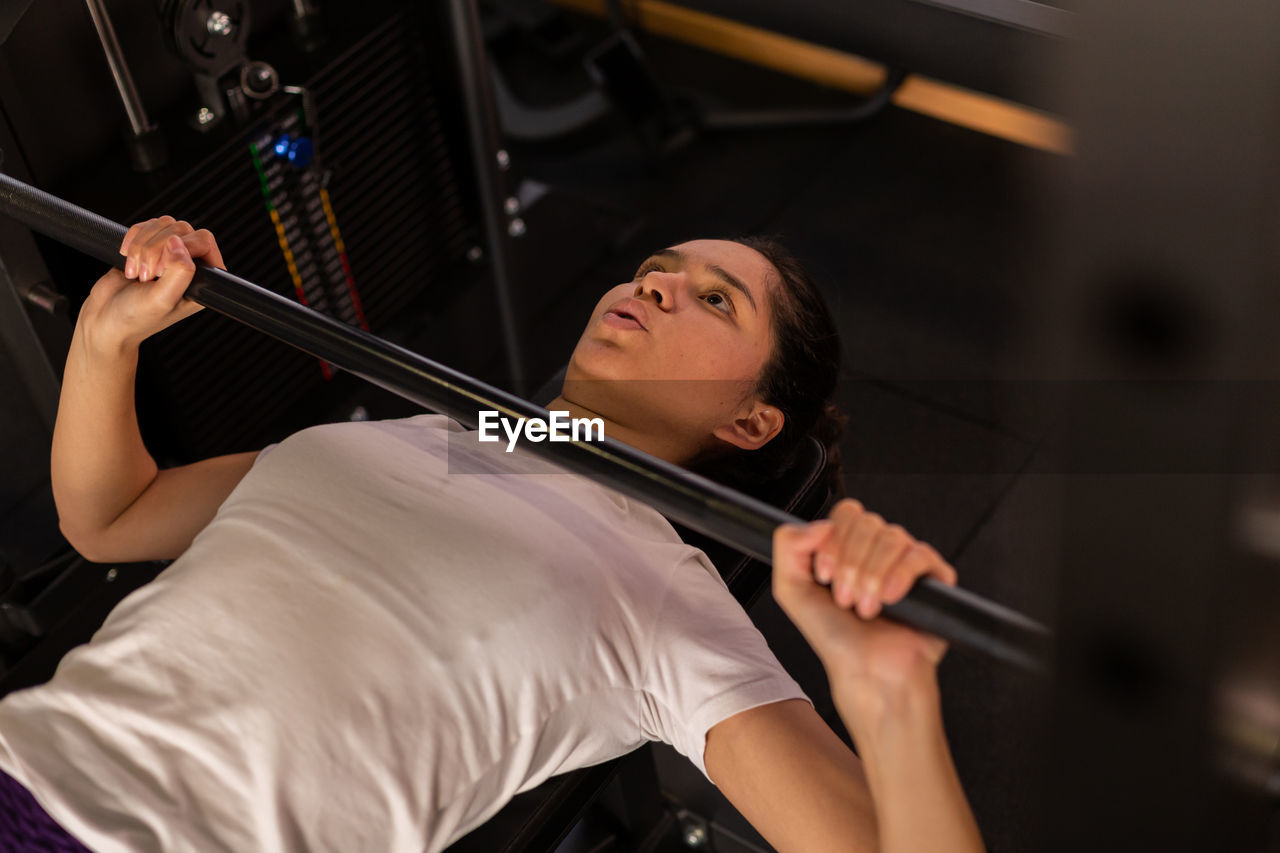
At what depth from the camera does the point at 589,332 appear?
5.06 ft

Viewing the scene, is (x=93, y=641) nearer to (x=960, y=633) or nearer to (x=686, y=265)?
(x=686, y=265)

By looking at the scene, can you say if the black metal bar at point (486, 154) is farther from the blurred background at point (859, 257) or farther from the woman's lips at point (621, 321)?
the woman's lips at point (621, 321)

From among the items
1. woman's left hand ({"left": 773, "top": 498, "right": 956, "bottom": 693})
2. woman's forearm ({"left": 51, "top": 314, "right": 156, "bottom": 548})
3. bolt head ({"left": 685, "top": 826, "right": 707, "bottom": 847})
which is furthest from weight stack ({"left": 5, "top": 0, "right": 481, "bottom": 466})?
woman's left hand ({"left": 773, "top": 498, "right": 956, "bottom": 693})

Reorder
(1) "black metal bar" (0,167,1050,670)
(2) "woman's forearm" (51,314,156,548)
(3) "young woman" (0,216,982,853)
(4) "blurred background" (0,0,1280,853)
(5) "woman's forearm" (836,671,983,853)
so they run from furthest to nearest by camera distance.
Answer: (2) "woman's forearm" (51,314,156,548) < (3) "young woman" (0,216,982,853) < (5) "woman's forearm" (836,671,983,853) < (1) "black metal bar" (0,167,1050,670) < (4) "blurred background" (0,0,1280,853)

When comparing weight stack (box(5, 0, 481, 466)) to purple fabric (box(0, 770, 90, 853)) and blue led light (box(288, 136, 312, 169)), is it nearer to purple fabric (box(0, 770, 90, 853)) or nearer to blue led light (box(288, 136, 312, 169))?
blue led light (box(288, 136, 312, 169))

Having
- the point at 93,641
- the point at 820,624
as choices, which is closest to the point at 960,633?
the point at 820,624

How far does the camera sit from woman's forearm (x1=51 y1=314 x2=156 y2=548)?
1.48 meters

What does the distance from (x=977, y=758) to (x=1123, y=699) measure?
182 cm

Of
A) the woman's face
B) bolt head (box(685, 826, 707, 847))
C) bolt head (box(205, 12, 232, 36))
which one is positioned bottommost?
Result: bolt head (box(685, 826, 707, 847))

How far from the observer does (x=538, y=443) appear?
3.55 feet

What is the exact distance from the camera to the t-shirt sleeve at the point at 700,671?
1.22 m

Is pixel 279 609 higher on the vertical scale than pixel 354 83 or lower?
lower

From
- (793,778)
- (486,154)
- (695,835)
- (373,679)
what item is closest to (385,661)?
(373,679)

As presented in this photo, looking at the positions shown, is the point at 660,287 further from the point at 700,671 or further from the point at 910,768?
the point at 910,768
